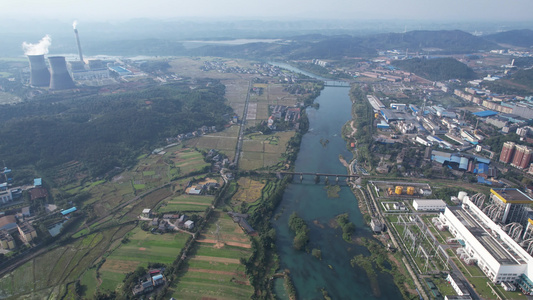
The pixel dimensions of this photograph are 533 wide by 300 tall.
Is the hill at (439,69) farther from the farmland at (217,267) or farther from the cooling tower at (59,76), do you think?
the cooling tower at (59,76)

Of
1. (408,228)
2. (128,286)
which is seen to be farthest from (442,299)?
(128,286)

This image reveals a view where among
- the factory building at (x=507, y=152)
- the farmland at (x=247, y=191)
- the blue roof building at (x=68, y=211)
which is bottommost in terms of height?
the farmland at (x=247, y=191)

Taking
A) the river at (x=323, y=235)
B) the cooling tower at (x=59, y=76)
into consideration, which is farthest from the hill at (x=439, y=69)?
the cooling tower at (x=59, y=76)

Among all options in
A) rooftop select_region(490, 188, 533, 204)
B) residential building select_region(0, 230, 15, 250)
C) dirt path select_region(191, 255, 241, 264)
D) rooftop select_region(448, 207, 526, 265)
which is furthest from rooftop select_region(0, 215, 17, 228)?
rooftop select_region(490, 188, 533, 204)

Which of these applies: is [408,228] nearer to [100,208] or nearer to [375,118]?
[100,208]

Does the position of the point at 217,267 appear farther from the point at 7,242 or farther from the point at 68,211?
the point at 7,242

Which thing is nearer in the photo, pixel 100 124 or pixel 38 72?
pixel 100 124

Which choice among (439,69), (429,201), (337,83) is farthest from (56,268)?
(439,69)
